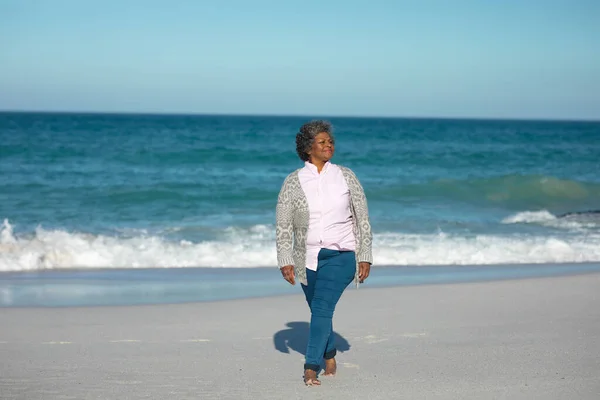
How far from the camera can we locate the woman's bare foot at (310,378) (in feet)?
16.5

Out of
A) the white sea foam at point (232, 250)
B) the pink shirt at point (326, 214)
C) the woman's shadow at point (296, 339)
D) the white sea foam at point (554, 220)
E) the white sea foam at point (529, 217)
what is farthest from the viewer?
the white sea foam at point (529, 217)

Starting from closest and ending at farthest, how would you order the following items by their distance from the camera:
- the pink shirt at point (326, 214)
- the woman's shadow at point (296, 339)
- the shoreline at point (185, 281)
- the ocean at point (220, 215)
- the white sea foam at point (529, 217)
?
the pink shirt at point (326, 214), the woman's shadow at point (296, 339), the shoreline at point (185, 281), the ocean at point (220, 215), the white sea foam at point (529, 217)

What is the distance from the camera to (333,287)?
495cm

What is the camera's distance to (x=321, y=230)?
489cm

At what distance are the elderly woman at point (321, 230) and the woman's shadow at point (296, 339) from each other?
3.43 feet

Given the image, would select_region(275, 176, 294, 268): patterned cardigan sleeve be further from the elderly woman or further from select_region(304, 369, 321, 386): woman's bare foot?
select_region(304, 369, 321, 386): woman's bare foot

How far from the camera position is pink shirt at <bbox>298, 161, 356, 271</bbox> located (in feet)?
16.1

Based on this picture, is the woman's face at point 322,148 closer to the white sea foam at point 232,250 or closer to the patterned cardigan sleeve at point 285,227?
the patterned cardigan sleeve at point 285,227

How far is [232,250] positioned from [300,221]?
7.25 metres

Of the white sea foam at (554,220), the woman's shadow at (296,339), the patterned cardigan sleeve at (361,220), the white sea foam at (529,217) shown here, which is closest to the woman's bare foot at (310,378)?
the patterned cardigan sleeve at (361,220)

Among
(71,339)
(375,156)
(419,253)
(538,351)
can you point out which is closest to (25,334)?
(71,339)

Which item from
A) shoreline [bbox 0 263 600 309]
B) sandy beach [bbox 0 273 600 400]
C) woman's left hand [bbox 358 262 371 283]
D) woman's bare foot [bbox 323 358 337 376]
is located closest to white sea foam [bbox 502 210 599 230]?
shoreline [bbox 0 263 600 309]

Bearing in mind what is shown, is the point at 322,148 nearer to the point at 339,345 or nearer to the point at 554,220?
the point at 339,345

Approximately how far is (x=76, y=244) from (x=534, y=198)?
14161mm
